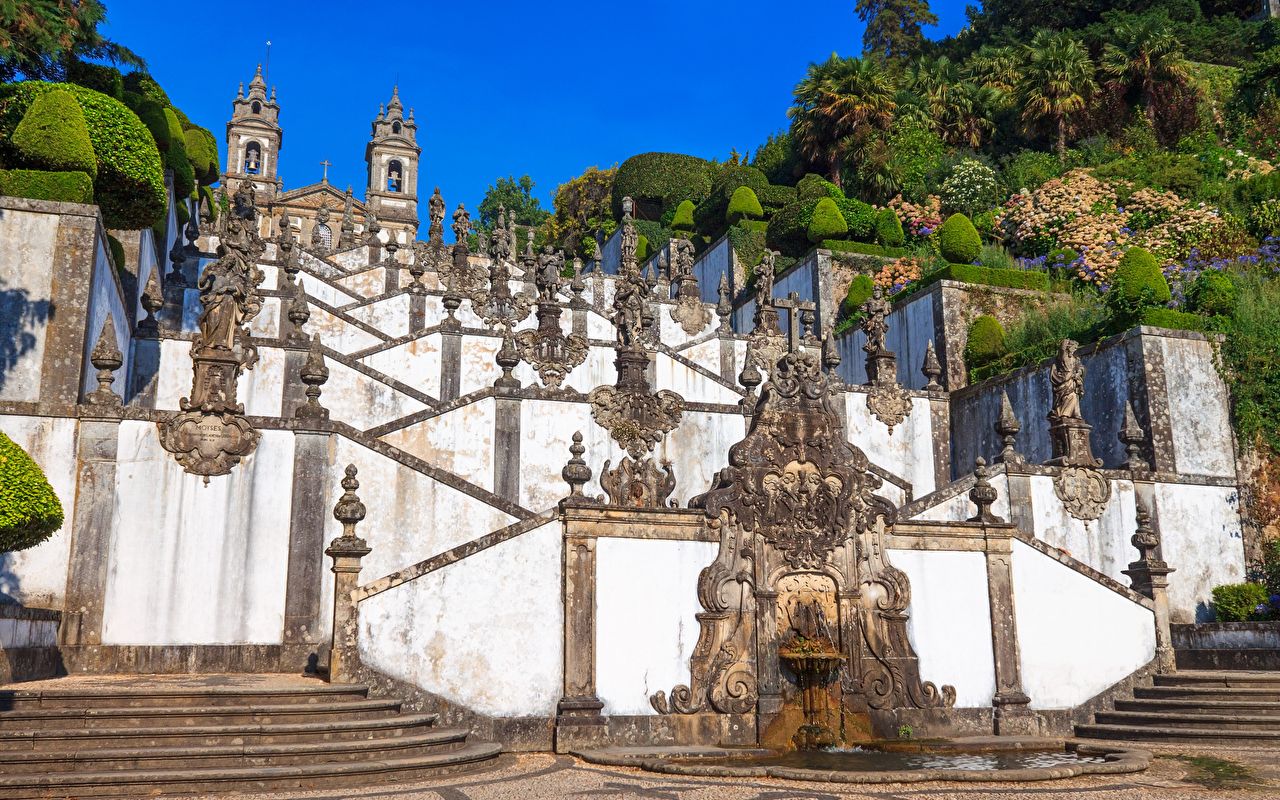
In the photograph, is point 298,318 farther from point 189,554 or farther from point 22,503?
point 22,503

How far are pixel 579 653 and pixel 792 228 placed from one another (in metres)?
29.5

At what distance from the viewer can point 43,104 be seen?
59.8 feet

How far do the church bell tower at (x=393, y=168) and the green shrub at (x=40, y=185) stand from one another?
60535 mm

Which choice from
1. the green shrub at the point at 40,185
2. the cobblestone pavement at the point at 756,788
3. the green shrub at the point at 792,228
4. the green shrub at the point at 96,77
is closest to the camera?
the cobblestone pavement at the point at 756,788

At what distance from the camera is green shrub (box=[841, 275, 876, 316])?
34.7 metres

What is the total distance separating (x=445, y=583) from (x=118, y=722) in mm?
3521

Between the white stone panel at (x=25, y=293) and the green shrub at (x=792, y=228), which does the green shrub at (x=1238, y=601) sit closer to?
the white stone panel at (x=25, y=293)

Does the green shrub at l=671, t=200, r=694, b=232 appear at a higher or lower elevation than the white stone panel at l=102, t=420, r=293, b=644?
higher

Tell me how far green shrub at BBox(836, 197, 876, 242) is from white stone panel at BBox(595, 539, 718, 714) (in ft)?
90.7

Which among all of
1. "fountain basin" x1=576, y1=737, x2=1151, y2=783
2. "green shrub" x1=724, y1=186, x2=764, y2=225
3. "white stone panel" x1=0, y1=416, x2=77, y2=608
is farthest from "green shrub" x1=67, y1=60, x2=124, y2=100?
"green shrub" x1=724, y1=186, x2=764, y2=225

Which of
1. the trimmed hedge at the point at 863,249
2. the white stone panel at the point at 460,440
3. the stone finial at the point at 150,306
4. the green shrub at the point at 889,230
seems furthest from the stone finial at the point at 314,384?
the green shrub at the point at 889,230

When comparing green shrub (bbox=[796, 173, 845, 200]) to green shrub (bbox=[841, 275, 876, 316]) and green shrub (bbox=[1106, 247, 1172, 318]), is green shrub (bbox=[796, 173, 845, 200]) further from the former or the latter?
green shrub (bbox=[1106, 247, 1172, 318])

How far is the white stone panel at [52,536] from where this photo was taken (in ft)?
45.3

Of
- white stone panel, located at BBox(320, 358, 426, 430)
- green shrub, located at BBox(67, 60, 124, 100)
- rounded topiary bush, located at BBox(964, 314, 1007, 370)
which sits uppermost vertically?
green shrub, located at BBox(67, 60, 124, 100)
